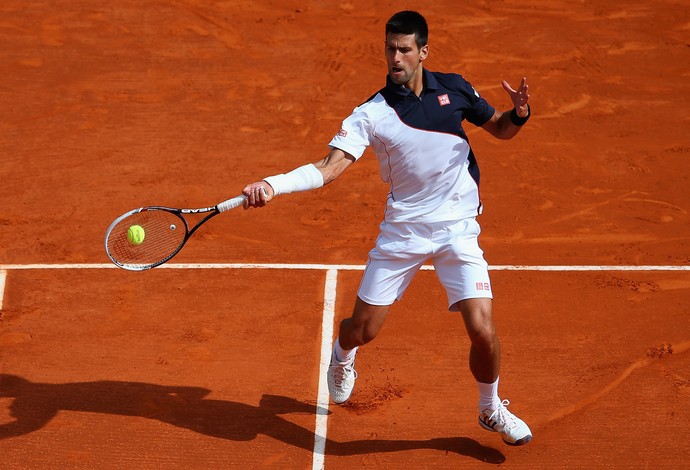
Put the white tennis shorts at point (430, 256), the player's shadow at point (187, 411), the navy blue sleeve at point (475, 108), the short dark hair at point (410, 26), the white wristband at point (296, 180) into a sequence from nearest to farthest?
the white wristband at point (296, 180), the short dark hair at point (410, 26), the white tennis shorts at point (430, 256), the navy blue sleeve at point (475, 108), the player's shadow at point (187, 411)

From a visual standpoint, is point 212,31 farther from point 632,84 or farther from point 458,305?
point 458,305

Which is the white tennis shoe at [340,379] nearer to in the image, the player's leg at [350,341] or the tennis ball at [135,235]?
the player's leg at [350,341]

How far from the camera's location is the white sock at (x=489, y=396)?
6418 mm

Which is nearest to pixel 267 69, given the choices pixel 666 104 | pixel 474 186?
pixel 666 104

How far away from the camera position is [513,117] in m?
6.31

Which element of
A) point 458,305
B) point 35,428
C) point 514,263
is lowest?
point 35,428

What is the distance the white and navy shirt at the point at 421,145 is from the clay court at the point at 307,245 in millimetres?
1700

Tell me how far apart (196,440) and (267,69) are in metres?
6.10

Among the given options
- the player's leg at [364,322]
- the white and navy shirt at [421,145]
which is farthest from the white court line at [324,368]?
the white and navy shirt at [421,145]

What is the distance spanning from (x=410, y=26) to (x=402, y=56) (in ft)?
0.62

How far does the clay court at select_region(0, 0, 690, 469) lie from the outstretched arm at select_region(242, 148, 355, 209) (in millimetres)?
1986

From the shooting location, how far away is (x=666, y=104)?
11156mm

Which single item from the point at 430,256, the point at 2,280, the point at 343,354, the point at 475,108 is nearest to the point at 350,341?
the point at 343,354

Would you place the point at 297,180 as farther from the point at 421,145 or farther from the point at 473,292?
the point at 473,292
